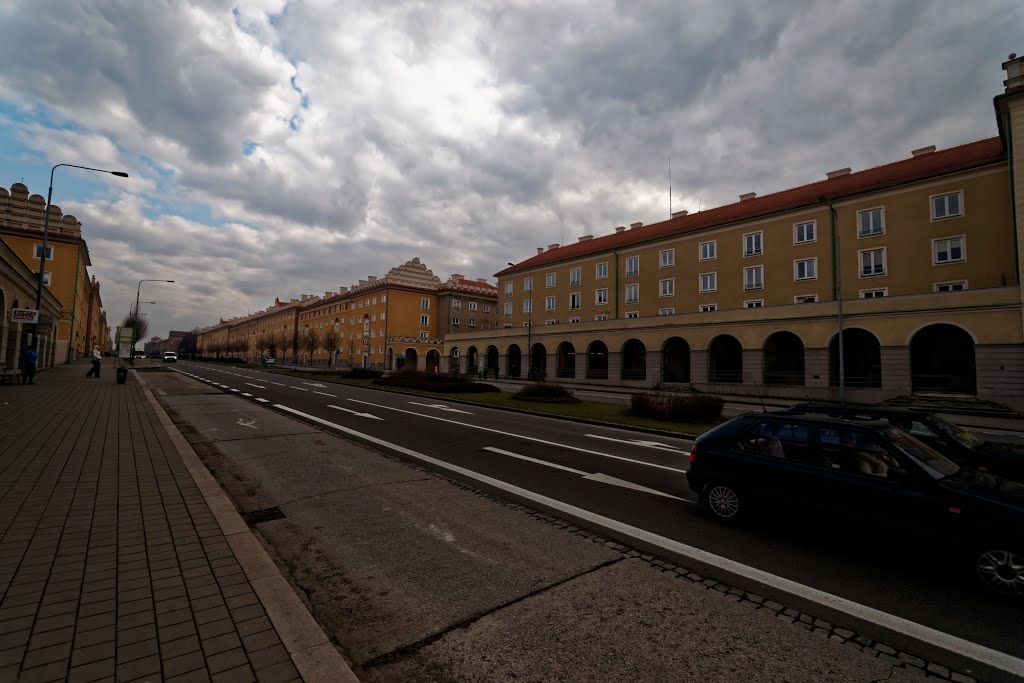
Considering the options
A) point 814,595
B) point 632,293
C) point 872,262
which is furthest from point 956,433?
point 632,293

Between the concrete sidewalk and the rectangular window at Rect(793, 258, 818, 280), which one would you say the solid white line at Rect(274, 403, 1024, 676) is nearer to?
the concrete sidewalk

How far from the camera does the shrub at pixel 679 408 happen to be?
15.6 m

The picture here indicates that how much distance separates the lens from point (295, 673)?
8.94 feet

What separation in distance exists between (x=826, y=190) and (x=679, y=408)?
31.9m

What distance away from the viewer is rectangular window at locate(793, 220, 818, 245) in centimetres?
3500

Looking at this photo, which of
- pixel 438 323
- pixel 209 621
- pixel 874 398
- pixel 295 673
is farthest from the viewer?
pixel 438 323

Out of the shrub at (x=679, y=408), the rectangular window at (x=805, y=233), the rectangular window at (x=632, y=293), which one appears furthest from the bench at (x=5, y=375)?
the rectangular window at (x=805, y=233)

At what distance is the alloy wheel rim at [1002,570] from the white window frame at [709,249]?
133ft

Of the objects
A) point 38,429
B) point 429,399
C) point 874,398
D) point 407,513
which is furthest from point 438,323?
point 407,513

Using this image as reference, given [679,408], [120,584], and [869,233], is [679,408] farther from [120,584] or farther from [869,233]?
[869,233]

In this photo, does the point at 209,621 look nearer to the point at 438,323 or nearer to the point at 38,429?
the point at 38,429

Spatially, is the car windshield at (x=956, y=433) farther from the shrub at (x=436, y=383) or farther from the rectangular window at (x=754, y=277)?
the rectangular window at (x=754, y=277)

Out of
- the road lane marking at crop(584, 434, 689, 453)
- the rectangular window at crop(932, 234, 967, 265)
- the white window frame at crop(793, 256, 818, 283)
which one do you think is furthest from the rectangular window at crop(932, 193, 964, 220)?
the road lane marking at crop(584, 434, 689, 453)

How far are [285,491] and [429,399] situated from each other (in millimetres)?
15984
